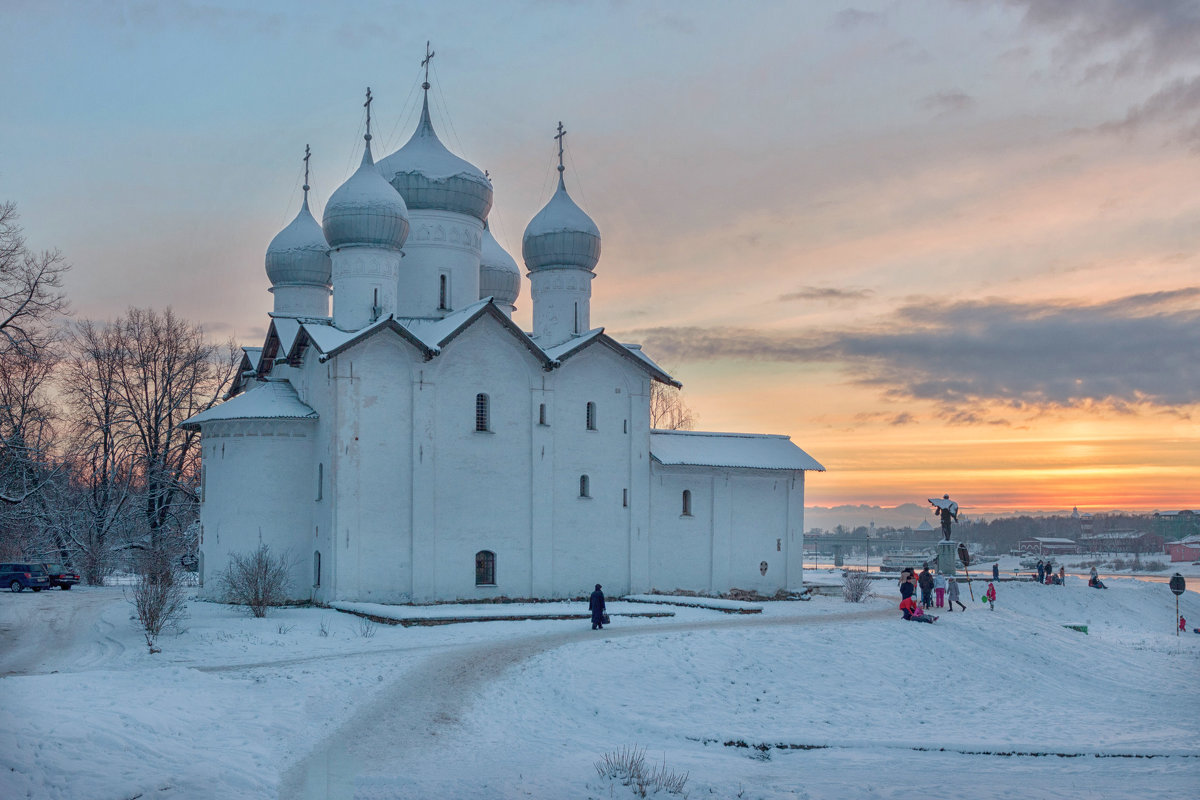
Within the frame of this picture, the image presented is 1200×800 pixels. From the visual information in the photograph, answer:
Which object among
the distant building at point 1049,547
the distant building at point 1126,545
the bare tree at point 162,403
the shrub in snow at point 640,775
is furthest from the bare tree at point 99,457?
the distant building at point 1126,545

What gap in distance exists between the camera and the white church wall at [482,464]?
2958 centimetres

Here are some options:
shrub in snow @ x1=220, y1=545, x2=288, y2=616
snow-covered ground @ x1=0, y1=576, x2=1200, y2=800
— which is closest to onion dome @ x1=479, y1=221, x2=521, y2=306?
shrub in snow @ x1=220, y1=545, x2=288, y2=616

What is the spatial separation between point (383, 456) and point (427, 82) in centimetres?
1279

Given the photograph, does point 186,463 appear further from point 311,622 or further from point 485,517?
point 311,622

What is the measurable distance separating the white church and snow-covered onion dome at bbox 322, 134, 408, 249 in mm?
56

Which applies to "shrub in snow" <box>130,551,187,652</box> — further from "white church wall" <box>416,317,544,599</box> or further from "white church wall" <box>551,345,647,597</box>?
"white church wall" <box>551,345,647,597</box>

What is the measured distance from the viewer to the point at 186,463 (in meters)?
43.8

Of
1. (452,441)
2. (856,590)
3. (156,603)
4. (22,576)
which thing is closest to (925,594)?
(856,590)

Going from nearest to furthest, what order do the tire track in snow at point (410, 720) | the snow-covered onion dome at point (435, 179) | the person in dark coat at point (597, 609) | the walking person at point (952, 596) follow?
the tire track in snow at point (410, 720) → the person in dark coat at point (597, 609) → the walking person at point (952, 596) → the snow-covered onion dome at point (435, 179)

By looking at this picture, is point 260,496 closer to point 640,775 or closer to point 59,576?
point 59,576

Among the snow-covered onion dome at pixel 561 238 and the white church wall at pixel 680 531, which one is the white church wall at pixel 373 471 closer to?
the snow-covered onion dome at pixel 561 238

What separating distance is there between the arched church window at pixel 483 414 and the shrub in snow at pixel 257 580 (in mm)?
6524

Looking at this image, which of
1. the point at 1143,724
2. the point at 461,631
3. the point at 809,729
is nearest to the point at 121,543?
the point at 461,631

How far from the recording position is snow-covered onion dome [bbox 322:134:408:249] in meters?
30.2
